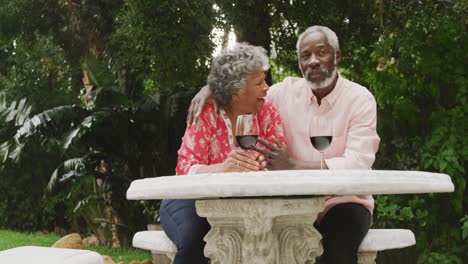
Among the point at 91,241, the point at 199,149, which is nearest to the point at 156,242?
the point at 199,149

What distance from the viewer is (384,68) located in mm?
5781

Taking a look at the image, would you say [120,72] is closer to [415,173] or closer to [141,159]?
[141,159]

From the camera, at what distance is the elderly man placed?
3002mm

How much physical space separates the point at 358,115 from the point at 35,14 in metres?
6.51

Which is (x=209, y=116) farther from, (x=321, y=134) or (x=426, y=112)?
(x=426, y=112)

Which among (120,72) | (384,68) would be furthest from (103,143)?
(384,68)

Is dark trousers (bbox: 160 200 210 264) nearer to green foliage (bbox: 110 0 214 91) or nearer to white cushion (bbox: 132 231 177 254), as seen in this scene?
white cushion (bbox: 132 231 177 254)

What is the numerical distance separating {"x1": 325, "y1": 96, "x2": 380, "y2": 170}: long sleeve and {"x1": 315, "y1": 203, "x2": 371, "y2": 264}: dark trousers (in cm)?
19

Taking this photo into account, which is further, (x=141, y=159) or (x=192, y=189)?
(x=141, y=159)

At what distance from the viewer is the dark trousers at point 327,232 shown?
293 centimetres

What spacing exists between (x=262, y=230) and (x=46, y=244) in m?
7.60

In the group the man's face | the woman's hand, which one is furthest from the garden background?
the woman's hand

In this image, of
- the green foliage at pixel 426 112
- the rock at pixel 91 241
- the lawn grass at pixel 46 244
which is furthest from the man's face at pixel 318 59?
the rock at pixel 91 241

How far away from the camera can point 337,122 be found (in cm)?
337
